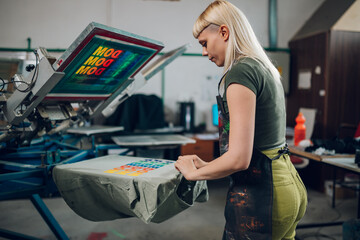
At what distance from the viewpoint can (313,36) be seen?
157 inches

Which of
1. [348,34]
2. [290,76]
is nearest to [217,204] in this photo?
[290,76]

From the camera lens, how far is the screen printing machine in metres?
1.24

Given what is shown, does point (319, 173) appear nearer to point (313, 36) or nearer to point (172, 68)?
point (313, 36)

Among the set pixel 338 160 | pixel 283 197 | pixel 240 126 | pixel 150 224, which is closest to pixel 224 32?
pixel 240 126

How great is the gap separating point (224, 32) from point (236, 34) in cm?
4

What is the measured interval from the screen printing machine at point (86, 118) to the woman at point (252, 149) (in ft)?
0.84

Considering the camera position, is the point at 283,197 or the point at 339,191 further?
the point at 339,191

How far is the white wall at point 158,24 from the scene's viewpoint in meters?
3.91

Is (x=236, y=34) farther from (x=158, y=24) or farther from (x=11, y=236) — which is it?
(x=158, y=24)

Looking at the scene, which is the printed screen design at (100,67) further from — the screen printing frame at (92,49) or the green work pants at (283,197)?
the green work pants at (283,197)

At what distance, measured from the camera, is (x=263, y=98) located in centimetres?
97

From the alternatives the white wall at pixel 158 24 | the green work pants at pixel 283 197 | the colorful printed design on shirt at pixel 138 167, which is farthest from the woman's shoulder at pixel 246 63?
the white wall at pixel 158 24

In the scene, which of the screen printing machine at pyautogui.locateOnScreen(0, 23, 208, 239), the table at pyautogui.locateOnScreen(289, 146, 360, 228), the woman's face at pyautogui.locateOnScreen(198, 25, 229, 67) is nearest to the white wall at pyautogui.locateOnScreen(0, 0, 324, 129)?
the table at pyautogui.locateOnScreen(289, 146, 360, 228)

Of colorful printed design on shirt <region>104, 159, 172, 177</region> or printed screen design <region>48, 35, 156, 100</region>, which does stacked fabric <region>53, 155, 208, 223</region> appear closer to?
colorful printed design on shirt <region>104, 159, 172, 177</region>
